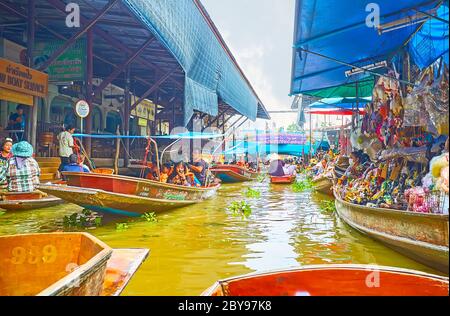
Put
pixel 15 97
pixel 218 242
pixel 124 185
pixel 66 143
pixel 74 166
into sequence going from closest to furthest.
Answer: pixel 218 242, pixel 124 185, pixel 15 97, pixel 74 166, pixel 66 143

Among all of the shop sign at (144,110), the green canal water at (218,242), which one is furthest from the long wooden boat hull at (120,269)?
the shop sign at (144,110)

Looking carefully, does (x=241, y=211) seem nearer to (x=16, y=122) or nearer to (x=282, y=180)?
(x=16, y=122)

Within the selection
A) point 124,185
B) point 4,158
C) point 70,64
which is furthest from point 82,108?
point 124,185

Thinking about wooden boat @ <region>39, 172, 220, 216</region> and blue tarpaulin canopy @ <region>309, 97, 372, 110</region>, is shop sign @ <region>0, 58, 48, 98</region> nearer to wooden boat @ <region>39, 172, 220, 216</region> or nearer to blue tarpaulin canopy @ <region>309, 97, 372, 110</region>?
wooden boat @ <region>39, 172, 220, 216</region>

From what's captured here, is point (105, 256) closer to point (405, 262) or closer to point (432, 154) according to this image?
point (405, 262)

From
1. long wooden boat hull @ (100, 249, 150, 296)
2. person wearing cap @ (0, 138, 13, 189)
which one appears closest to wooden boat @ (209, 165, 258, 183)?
person wearing cap @ (0, 138, 13, 189)

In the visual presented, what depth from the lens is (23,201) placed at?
7875mm

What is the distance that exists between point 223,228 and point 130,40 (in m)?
7.08

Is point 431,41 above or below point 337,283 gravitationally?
above

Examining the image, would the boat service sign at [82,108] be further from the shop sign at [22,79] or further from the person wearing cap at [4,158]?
the person wearing cap at [4,158]

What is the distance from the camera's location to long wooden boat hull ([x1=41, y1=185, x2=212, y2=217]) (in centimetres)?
654

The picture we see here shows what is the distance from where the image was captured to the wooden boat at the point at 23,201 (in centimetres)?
779

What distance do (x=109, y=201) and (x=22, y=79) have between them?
3770 millimetres

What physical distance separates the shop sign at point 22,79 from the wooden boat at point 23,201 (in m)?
2.38
